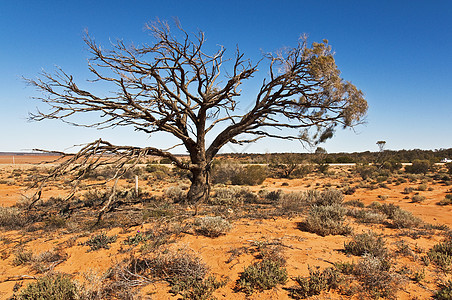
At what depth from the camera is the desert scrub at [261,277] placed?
13.3 feet

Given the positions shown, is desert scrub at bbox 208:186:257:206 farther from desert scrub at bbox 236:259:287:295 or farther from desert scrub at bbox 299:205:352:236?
desert scrub at bbox 236:259:287:295

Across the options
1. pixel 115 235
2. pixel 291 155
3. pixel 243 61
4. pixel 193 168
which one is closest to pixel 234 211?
pixel 193 168

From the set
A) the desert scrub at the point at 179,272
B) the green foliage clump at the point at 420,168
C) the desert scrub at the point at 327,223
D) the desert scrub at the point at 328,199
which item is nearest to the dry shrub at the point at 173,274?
the desert scrub at the point at 179,272

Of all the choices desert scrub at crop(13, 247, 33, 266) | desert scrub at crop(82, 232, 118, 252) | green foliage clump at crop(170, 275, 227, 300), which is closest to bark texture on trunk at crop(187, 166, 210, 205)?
desert scrub at crop(82, 232, 118, 252)

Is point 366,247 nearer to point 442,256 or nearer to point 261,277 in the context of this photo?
point 442,256

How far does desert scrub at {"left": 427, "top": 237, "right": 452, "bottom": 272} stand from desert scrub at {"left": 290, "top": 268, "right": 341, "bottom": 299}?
81.7 inches

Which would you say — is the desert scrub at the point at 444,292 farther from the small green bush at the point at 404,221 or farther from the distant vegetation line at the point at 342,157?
the distant vegetation line at the point at 342,157

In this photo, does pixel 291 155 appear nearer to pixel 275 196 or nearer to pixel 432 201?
pixel 432 201

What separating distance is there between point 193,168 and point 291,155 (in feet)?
71.8

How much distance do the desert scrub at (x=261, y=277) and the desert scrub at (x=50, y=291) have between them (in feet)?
8.60

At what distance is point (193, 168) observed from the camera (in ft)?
31.8

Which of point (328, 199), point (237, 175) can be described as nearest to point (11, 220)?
point (328, 199)

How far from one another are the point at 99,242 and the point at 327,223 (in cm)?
573

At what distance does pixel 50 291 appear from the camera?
390 cm
